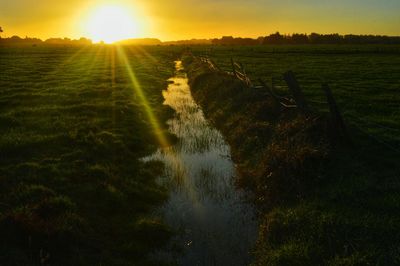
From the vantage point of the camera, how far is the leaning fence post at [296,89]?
13.9m

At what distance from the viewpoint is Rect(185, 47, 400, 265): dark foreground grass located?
25.8 ft

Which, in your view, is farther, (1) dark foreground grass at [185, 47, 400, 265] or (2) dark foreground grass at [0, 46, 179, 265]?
(2) dark foreground grass at [0, 46, 179, 265]

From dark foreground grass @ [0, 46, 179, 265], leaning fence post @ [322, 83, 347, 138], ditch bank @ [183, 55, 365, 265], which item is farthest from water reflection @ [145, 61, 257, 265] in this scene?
leaning fence post @ [322, 83, 347, 138]

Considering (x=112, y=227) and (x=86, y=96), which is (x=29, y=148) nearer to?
(x=112, y=227)

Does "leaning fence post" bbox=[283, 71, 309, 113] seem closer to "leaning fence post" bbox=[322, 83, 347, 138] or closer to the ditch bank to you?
the ditch bank

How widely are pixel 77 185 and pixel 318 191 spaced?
7396 millimetres

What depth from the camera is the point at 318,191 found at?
10.3 m

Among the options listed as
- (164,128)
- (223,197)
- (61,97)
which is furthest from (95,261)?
(61,97)

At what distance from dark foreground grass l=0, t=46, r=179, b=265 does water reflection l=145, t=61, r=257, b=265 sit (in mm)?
672

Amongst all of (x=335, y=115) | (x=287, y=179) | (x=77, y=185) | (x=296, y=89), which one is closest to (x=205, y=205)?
(x=287, y=179)

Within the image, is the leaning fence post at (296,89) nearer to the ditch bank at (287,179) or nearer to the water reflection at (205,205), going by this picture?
the ditch bank at (287,179)

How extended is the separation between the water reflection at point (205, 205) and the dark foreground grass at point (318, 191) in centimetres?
55

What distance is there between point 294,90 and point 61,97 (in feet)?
63.0

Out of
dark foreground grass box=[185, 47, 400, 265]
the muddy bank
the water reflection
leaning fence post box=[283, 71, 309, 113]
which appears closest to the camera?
dark foreground grass box=[185, 47, 400, 265]
